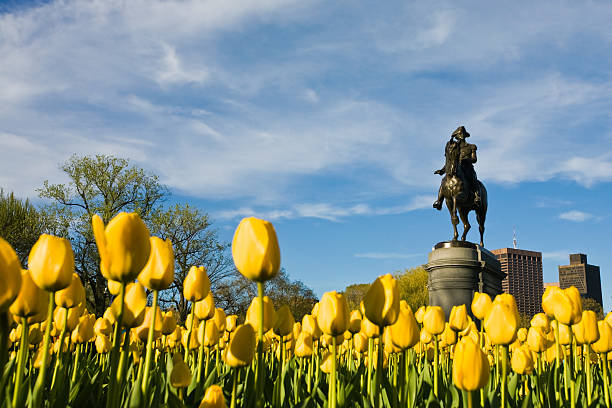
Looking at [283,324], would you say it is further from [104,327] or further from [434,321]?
[104,327]

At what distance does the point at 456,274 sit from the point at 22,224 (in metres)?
28.4

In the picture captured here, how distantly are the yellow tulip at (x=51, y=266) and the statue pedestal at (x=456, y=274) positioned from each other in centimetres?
1333

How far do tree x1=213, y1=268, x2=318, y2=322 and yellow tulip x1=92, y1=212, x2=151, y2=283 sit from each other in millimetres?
32547

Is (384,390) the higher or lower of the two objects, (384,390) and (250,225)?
the lower

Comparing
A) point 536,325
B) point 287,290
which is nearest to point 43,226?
point 287,290

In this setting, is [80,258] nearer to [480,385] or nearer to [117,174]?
[117,174]

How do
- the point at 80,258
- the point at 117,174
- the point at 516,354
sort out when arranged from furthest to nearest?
1. the point at 117,174
2. the point at 80,258
3. the point at 516,354

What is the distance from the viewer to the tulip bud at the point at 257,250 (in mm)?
1350

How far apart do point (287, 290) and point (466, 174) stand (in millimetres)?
29105

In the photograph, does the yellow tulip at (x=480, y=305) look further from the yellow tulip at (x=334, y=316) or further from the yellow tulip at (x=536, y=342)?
the yellow tulip at (x=334, y=316)

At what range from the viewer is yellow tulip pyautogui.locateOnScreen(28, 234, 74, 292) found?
1.34m

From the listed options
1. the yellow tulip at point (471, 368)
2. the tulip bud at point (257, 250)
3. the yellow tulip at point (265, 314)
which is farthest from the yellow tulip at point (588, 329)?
the tulip bud at point (257, 250)

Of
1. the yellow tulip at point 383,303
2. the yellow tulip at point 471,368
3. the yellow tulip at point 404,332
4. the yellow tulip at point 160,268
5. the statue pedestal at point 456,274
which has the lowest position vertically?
the yellow tulip at point 471,368

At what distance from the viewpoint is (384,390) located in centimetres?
212
